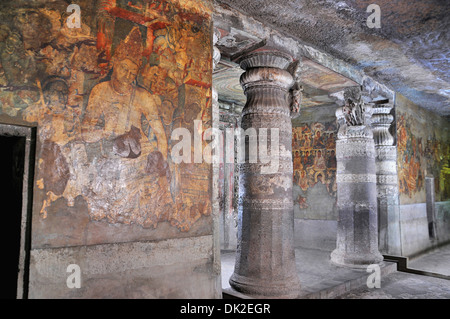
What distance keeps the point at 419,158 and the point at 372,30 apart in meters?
5.58

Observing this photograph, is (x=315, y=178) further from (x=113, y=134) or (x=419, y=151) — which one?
(x=113, y=134)

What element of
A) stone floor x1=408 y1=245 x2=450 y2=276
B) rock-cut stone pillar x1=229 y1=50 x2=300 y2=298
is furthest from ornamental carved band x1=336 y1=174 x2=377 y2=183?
rock-cut stone pillar x1=229 y1=50 x2=300 y2=298

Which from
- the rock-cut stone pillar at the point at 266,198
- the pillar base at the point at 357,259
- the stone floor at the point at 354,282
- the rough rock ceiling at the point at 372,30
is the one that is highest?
the rough rock ceiling at the point at 372,30

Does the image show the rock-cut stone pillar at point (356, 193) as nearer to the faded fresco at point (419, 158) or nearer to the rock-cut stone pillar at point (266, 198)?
the faded fresco at point (419, 158)

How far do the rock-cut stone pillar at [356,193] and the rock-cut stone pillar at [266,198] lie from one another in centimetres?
238

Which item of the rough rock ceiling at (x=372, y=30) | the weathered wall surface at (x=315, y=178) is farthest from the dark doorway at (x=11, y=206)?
the weathered wall surface at (x=315, y=178)

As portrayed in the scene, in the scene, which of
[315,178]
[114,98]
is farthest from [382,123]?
[114,98]

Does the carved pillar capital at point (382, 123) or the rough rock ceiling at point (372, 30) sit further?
the carved pillar capital at point (382, 123)

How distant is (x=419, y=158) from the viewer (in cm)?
885

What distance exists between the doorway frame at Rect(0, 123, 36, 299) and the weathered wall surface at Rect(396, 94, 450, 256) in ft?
24.4

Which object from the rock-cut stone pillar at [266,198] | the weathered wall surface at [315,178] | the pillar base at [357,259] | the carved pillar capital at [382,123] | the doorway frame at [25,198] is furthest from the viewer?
the weathered wall surface at [315,178]

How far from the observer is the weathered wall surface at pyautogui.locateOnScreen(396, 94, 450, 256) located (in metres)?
7.76

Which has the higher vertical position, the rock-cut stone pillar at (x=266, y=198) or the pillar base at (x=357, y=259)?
the rock-cut stone pillar at (x=266, y=198)

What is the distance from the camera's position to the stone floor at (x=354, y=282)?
4.80 m
